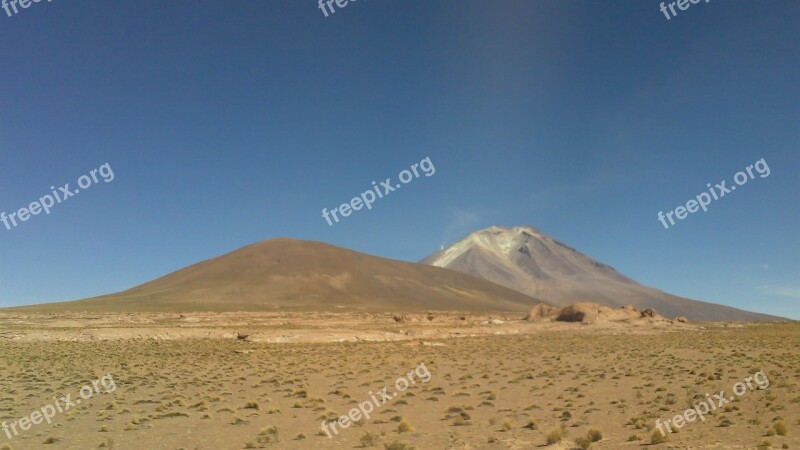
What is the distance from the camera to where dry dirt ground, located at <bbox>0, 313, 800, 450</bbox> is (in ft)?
40.9

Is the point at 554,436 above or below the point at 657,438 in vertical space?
above

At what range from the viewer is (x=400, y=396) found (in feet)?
63.0

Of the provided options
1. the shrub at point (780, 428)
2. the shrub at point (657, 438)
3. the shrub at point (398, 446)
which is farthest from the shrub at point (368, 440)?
the shrub at point (780, 428)

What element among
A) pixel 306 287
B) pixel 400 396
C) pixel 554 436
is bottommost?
pixel 554 436

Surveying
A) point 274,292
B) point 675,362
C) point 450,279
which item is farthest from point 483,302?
point 675,362

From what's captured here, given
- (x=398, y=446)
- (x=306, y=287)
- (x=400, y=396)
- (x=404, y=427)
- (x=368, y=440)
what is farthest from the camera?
(x=306, y=287)

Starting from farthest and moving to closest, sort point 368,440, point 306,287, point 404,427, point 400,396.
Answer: point 306,287
point 400,396
point 404,427
point 368,440

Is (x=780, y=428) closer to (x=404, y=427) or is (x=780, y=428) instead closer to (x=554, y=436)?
(x=554, y=436)

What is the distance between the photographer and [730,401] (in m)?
15.4

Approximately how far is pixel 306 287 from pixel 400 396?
124373 millimetres

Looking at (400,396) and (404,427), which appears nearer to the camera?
(404,427)

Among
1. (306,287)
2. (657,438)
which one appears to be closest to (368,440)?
(657,438)

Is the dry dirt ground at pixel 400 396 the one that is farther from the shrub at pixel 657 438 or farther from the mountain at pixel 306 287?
the mountain at pixel 306 287

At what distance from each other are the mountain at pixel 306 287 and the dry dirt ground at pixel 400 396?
7649 centimetres
